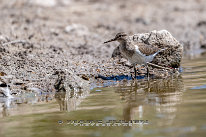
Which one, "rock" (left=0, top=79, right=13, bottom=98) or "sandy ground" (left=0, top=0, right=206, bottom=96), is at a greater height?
"sandy ground" (left=0, top=0, right=206, bottom=96)

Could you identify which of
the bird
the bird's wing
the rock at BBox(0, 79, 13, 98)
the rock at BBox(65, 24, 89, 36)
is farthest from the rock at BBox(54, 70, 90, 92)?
the rock at BBox(65, 24, 89, 36)

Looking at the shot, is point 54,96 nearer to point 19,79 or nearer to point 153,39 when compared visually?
point 19,79

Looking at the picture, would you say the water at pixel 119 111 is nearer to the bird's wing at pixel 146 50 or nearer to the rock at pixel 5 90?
the rock at pixel 5 90

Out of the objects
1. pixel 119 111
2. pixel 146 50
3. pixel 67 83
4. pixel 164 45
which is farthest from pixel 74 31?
pixel 119 111

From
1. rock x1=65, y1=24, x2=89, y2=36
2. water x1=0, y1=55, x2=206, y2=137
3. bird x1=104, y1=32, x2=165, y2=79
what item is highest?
rock x1=65, y1=24, x2=89, y2=36

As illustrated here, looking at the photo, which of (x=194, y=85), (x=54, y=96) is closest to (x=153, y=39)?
(x=194, y=85)

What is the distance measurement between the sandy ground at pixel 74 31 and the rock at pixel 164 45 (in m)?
0.95

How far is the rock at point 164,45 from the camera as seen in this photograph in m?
9.96

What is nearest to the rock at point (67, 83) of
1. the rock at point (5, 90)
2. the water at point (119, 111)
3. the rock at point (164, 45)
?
the water at point (119, 111)

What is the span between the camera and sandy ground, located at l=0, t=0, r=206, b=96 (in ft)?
29.1

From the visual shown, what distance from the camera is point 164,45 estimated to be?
9.97 metres

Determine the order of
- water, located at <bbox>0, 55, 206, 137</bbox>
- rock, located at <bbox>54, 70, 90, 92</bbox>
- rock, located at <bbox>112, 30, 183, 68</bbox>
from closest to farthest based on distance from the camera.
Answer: water, located at <bbox>0, 55, 206, 137</bbox> → rock, located at <bbox>54, 70, 90, 92</bbox> → rock, located at <bbox>112, 30, 183, 68</bbox>

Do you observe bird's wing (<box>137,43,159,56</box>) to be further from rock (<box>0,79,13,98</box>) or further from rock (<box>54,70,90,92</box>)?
rock (<box>0,79,13,98</box>)

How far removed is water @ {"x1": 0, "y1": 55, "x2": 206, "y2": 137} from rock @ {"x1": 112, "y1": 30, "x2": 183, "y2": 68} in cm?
164
